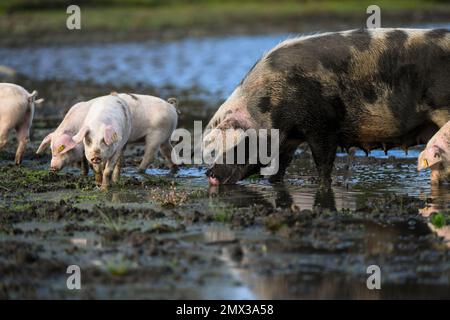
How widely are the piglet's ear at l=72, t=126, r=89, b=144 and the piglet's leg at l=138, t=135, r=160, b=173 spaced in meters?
1.57

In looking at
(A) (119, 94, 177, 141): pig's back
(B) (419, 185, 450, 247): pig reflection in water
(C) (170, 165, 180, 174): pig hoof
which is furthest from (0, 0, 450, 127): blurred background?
(B) (419, 185, 450, 247): pig reflection in water

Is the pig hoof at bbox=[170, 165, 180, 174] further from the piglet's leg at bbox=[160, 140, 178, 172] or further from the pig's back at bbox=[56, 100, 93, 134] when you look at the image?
the pig's back at bbox=[56, 100, 93, 134]

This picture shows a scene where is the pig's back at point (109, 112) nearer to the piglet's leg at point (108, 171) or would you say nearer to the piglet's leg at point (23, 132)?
the piglet's leg at point (108, 171)

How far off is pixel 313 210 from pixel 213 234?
1.21m

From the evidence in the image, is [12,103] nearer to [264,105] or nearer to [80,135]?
[80,135]

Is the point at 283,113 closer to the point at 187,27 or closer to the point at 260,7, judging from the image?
the point at 187,27

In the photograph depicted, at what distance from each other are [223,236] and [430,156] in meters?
2.95

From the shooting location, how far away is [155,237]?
7723mm

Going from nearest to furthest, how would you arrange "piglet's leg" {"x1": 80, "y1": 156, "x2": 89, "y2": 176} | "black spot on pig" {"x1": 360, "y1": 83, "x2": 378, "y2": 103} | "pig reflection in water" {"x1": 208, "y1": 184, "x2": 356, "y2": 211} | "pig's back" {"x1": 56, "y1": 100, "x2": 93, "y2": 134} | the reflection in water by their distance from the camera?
the reflection in water, "pig reflection in water" {"x1": 208, "y1": 184, "x2": 356, "y2": 211}, "black spot on pig" {"x1": 360, "y1": 83, "x2": 378, "y2": 103}, "pig's back" {"x1": 56, "y1": 100, "x2": 93, "y2": 134}, "piglet's leg" {"x1": 80, "y1": 156, "x2": 89, "y2": 176}

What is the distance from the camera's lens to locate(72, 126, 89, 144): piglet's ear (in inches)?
387

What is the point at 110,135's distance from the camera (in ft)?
32.3

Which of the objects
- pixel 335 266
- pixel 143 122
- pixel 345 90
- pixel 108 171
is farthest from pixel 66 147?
pixel 335 266

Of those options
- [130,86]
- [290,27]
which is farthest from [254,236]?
[290,27]

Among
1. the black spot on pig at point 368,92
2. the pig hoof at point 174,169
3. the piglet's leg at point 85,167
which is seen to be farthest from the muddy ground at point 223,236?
the black spot on pig at point 368,92
